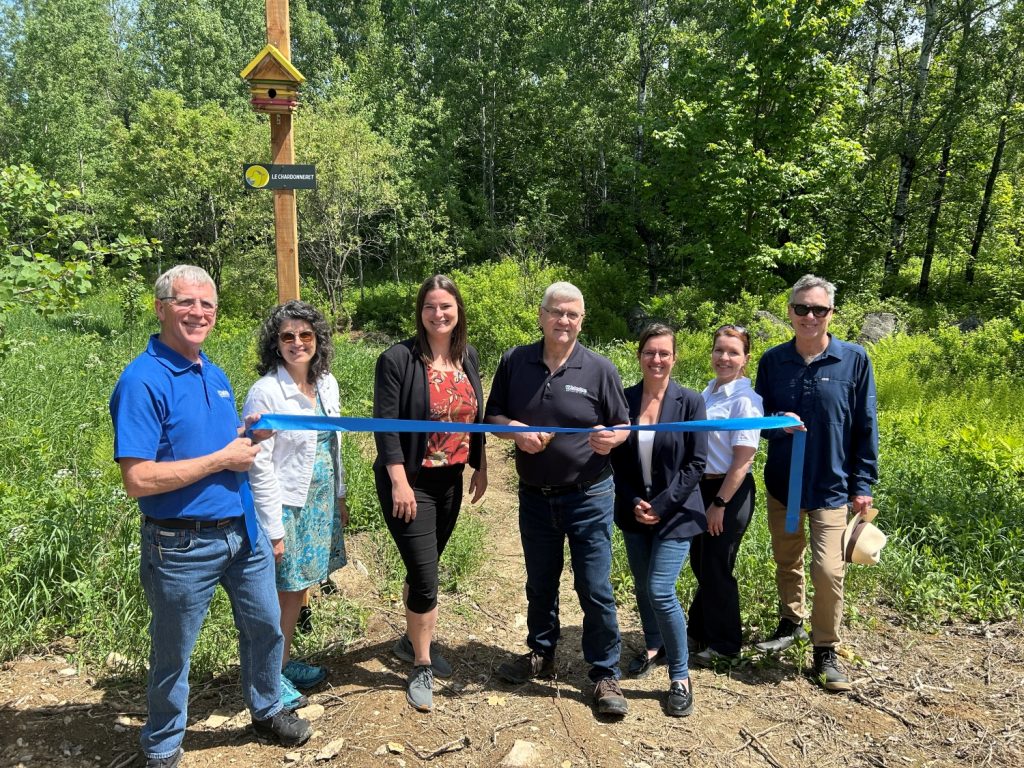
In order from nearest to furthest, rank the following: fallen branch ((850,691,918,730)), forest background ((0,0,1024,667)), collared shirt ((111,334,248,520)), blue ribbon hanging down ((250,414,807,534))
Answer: collared shirt ((111,334,248,520))
blue ribbon hanging down ((250,414,807,534))
fallen branch ((850,691,918,730))
forest background ((0,0,1024,667))

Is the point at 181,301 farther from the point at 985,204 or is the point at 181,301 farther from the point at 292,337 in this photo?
the point at 985,204

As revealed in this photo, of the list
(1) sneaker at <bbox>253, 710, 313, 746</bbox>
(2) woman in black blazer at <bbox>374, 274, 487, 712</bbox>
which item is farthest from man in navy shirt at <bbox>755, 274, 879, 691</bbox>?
(1) sneaker at <bbox>253, 710, 313, 746</bbox>

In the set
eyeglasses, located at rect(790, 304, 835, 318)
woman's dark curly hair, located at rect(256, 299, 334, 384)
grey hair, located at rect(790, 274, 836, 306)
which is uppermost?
grey hair, located at rect(790, 274, 836, 306)

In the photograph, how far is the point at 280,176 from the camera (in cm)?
398

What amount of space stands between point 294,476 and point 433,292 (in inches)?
42.1

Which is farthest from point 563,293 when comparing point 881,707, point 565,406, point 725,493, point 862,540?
point 881,707

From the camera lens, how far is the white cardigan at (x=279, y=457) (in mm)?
2871

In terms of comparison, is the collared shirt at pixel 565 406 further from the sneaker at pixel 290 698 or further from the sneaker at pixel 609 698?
the sneaker at pixel 290 698

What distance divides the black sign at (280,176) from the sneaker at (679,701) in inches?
135

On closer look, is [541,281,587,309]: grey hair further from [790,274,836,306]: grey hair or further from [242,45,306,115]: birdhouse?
[242,45,306,115]: birdhouse

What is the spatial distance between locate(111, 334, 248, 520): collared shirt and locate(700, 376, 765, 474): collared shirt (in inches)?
91.1

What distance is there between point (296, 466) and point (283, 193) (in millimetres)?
2006

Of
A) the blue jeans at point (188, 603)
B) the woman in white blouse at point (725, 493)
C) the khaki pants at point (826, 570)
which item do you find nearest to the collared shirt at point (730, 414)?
the woman in white blouse at point (725, 493)

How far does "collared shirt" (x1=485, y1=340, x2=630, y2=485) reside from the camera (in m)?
3.05
